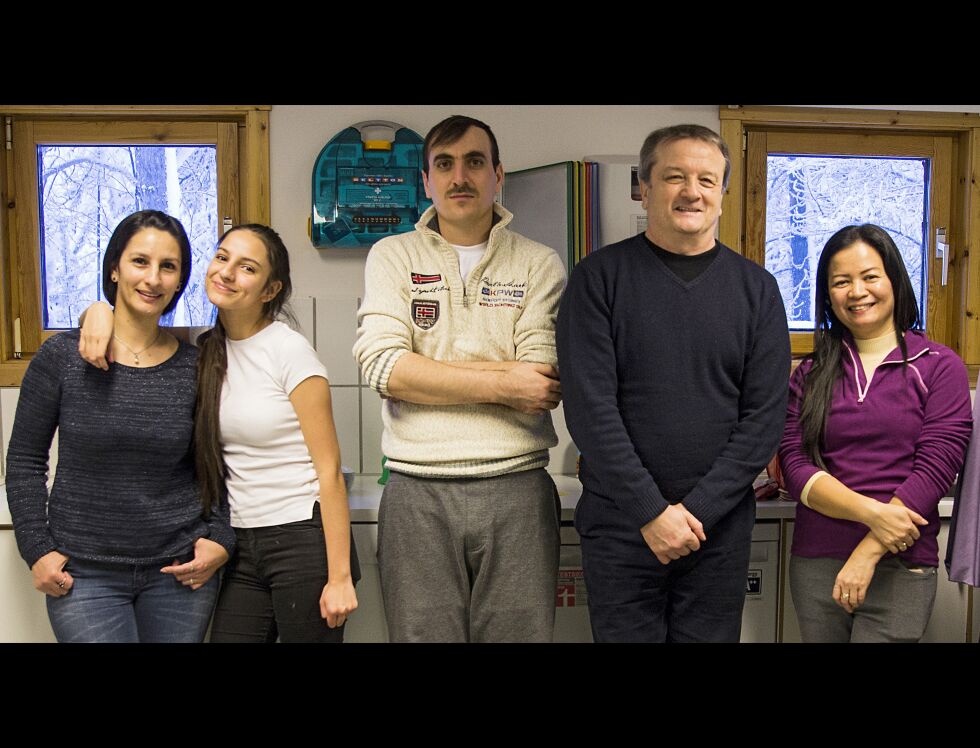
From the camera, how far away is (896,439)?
1701 mm

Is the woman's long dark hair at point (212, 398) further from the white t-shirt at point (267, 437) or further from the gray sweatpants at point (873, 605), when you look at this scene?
the gray sweatpants at point (873, 605)

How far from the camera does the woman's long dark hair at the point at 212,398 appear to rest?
163cm

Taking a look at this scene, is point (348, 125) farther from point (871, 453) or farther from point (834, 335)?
point (871, 453)

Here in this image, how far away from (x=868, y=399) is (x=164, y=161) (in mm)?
2251

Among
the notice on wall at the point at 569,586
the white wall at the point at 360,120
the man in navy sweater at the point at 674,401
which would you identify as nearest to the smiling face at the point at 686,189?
the man in navy sweater at the point at 674,401

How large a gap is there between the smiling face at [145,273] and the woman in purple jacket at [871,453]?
133cm

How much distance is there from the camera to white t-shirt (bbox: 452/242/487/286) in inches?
67.5

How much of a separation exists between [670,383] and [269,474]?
815 mm

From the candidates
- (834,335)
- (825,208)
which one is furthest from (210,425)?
(825,208)

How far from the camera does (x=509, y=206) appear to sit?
2697 millimetres

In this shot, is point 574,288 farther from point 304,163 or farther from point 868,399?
point 304,163

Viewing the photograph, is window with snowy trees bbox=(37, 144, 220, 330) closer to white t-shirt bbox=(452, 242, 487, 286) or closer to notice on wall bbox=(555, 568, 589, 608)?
white t-shirt bbox=(452, 242, 487, 286)

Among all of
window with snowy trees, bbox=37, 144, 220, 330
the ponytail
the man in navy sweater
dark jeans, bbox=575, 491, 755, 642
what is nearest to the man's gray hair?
the man in navy sweater

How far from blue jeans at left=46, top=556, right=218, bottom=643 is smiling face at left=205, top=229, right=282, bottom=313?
53 cm
